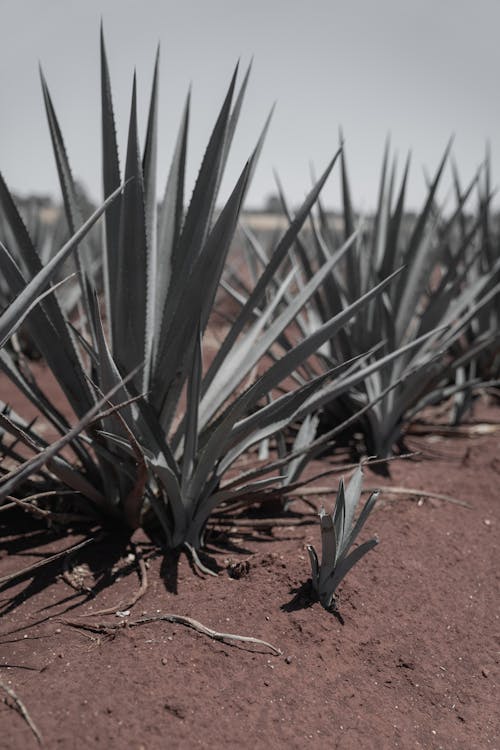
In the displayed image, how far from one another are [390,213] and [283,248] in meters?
1.53

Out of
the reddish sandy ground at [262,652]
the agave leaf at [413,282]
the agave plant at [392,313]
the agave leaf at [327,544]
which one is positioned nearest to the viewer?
the reddish sandy ground at [262,652]

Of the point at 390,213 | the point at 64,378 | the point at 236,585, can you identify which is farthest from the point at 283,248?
the point at 390,213

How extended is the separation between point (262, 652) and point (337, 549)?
28cm

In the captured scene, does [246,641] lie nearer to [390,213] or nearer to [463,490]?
[463,490]

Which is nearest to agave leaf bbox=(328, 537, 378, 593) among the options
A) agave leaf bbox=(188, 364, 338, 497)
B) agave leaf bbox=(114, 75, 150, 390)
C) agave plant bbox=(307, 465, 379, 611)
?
agave plant bbox=(307, 465, 379, 611)

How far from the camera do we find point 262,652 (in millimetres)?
1406

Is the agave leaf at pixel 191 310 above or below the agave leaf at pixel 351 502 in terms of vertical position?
above

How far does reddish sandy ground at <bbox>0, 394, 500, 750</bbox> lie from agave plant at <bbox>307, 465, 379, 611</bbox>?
0.19ft

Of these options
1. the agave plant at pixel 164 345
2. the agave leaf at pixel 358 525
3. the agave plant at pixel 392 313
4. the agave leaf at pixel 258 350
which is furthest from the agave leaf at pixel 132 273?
the agave plant at pixel 392 313

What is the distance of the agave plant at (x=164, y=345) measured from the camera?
5.48ft

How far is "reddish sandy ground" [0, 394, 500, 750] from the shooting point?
1.19 m

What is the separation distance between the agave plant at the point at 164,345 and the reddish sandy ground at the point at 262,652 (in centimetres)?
20

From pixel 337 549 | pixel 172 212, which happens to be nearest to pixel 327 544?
pixel 337 549

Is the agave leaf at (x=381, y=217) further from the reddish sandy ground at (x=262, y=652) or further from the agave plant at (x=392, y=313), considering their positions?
the reddish sandy ground at (x=262, y=652)
